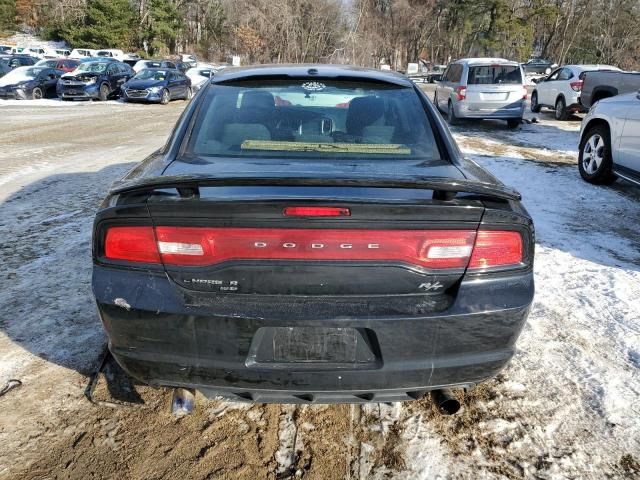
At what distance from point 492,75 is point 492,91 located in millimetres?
519

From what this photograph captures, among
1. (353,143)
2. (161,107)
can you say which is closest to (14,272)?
(353,143)

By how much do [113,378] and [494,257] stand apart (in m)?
2.10

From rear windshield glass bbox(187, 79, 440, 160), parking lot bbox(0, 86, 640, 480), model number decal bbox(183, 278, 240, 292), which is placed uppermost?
rear windshield glass bbox(187, 79, 440, 160)

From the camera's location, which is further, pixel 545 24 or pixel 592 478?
pixel 545 24

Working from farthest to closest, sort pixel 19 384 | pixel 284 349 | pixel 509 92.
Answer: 1. pixel 509 92
2. pixel 19 384
3. pixel 284 349

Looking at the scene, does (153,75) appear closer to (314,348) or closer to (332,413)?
(332,413)

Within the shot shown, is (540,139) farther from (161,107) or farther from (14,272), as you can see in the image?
(161,107)

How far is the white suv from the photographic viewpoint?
1512cm

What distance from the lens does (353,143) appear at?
287 cm

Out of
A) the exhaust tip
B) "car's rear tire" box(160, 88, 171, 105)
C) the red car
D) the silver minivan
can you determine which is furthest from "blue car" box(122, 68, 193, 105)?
the exhaust tip

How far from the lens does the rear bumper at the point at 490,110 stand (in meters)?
13.2

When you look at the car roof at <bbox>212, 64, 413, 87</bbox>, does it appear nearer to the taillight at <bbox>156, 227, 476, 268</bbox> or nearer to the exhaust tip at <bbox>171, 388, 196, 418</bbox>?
the taillight at <bbox>156, 227, 476, 268</bbox>

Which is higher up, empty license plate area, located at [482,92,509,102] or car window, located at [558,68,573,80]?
car window, located at [558,68,573,80]

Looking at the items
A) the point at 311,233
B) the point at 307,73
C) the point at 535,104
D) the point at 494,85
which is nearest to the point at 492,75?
→ the point at 494,85
